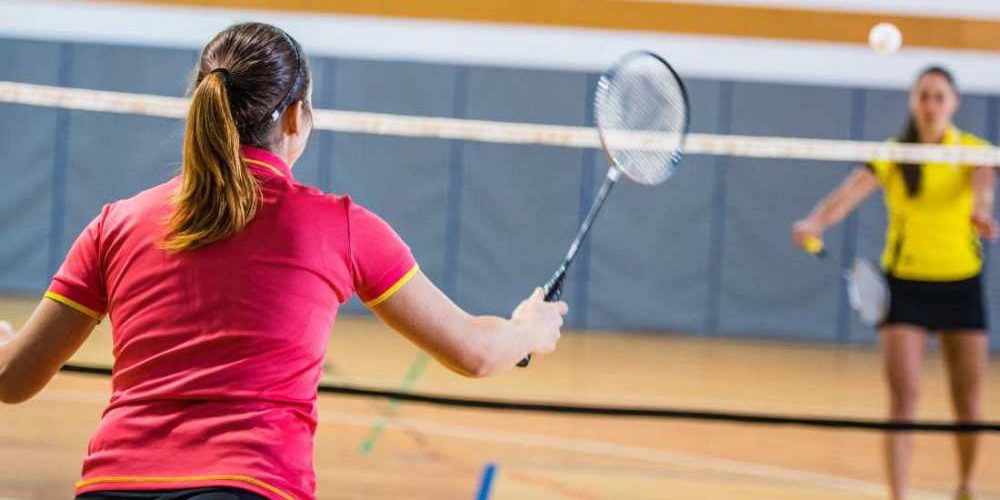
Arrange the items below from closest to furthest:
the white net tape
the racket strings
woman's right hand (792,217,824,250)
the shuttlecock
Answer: the racket strings
woman's right hand (792,217,824,250)
the white net tape
the shuttlecock

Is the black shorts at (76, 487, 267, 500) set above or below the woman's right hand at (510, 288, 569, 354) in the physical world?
below

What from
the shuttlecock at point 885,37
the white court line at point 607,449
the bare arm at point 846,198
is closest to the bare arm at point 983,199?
the bare arm at point 846,198

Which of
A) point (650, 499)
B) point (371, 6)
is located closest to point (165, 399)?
point (650, 499)

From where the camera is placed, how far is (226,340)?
173 centimetres

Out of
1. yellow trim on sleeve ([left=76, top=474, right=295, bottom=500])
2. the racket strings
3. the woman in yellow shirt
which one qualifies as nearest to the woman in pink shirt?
yellow trim on sleeve ([left=76, top=474, right=295, bottom=500])

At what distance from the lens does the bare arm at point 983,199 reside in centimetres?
519

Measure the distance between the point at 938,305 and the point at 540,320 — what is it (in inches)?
126

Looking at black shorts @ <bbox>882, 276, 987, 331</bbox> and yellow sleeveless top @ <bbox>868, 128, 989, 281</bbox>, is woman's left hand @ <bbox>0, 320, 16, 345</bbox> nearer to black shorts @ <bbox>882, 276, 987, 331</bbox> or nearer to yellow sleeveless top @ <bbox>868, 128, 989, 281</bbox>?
black shorts @ <bbox>882, 276, 987, 331</bbox>

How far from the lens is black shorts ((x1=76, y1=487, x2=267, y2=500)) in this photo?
1678mm

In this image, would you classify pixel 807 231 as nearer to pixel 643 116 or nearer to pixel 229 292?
pixel 643 116

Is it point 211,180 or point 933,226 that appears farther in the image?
point 933,226

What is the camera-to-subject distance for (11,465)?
5.29 metres

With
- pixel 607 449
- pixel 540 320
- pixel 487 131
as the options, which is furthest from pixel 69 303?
pixel 607 449

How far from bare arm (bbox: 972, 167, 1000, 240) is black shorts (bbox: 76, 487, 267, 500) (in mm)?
4133
